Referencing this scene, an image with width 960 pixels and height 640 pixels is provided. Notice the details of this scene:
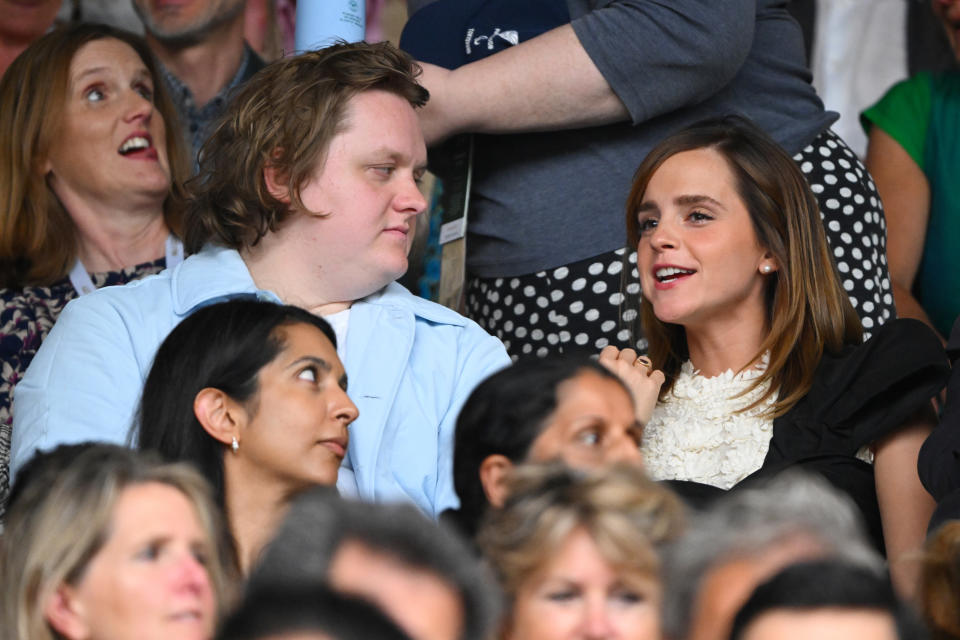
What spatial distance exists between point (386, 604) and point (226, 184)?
1.44m

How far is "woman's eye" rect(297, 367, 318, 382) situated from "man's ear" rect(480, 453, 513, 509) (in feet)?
1.14

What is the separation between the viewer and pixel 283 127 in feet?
7.91

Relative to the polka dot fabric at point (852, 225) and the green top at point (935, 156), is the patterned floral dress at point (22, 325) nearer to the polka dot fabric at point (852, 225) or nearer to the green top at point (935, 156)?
the polka dot fabric at point (852, 225)

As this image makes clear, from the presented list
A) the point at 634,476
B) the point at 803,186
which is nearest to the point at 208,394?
the point at 634,476

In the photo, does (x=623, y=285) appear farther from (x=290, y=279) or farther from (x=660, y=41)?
(x=290, y=279)

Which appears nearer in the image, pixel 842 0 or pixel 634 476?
pixel 634 476

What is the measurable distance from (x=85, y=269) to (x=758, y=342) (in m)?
1.39

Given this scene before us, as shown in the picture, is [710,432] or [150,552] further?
[710,432]

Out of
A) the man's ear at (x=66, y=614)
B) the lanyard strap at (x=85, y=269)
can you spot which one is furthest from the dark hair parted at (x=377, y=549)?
the lanyard strap at (x=85, y=269)

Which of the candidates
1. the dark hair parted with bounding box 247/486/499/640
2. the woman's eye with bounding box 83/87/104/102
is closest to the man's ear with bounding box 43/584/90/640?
the dark hair parted with bounding box 247/486/499/640

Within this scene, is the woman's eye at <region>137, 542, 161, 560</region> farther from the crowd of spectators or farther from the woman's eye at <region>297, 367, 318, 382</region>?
the woman's eye at <region>297, 367, 318, 382</region>

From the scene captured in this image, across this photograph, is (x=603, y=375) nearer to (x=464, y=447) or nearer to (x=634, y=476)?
(x=464, y=447)

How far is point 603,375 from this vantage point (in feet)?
6.07

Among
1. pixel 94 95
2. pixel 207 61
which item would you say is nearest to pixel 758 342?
pixel 94 95
